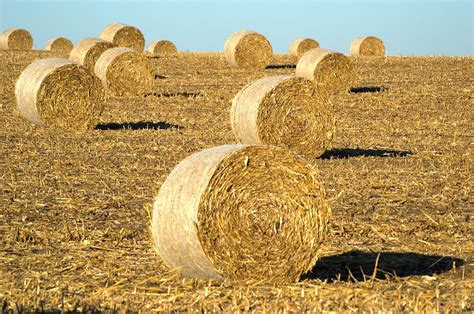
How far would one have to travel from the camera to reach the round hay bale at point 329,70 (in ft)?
86.9

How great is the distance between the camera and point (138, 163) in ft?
50.3

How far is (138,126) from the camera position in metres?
20.4

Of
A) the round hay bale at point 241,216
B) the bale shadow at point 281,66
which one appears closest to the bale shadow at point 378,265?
the round hay bale at point 241,216

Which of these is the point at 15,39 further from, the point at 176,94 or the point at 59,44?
the point at 176,94

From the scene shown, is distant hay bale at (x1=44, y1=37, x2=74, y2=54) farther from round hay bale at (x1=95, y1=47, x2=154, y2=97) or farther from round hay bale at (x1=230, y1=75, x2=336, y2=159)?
round hay bale at (x1=230, y1=75, x2=336, y2=159)

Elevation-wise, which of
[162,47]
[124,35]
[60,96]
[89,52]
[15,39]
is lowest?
→ [60,96]

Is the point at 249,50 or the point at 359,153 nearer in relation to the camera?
the point at 359,153

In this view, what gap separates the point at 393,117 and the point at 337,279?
565 inches

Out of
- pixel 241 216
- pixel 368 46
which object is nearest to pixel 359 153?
pixel 241 216

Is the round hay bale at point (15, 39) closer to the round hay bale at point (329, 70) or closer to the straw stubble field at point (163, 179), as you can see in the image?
the straw stubble field at point (163, 179)

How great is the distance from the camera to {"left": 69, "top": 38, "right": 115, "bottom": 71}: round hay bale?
29767mm

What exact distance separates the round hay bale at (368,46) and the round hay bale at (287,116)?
883 inches

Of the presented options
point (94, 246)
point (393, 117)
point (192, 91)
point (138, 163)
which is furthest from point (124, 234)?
point (192, 91)

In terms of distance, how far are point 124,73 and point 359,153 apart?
36.3 ft
